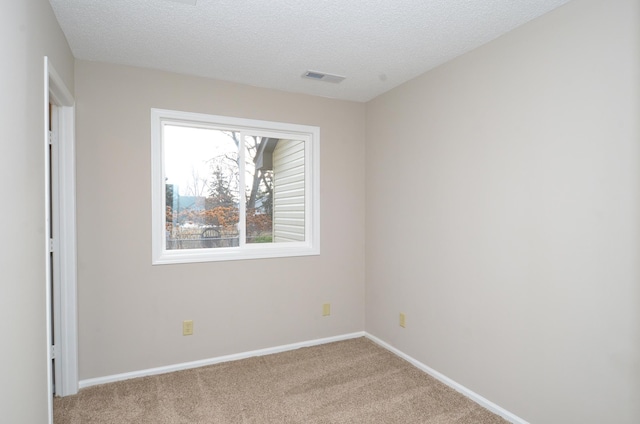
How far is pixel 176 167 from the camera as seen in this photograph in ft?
10.3

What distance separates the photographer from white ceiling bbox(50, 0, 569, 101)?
80.8 inches

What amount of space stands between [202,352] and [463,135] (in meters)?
2.78

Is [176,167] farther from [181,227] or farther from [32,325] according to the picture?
[32,325]

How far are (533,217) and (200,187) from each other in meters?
2.60

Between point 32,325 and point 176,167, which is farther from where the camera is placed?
point 176,167

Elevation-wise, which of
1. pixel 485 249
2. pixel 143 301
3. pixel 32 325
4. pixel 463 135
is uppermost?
pixel 463 135

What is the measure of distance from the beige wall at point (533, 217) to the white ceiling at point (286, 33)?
273 millimetres

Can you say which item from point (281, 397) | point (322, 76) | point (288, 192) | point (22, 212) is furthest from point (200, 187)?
point (281, 397)

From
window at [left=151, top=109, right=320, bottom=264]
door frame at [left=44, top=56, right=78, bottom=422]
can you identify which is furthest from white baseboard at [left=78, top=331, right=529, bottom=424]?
window at [left=151, top=109, right=320, bottom=264]

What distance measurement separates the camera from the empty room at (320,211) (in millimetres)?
1795

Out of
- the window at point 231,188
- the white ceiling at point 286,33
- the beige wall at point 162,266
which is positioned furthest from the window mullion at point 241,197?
the white ceiling at point 286,33

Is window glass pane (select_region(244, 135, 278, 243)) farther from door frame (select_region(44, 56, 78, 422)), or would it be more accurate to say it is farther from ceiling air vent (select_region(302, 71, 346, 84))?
door frame (select_region(44, 56, 78, 422))

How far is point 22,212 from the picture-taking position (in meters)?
1.54

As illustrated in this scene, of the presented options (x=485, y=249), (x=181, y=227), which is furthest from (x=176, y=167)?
(x=485, y=249)
